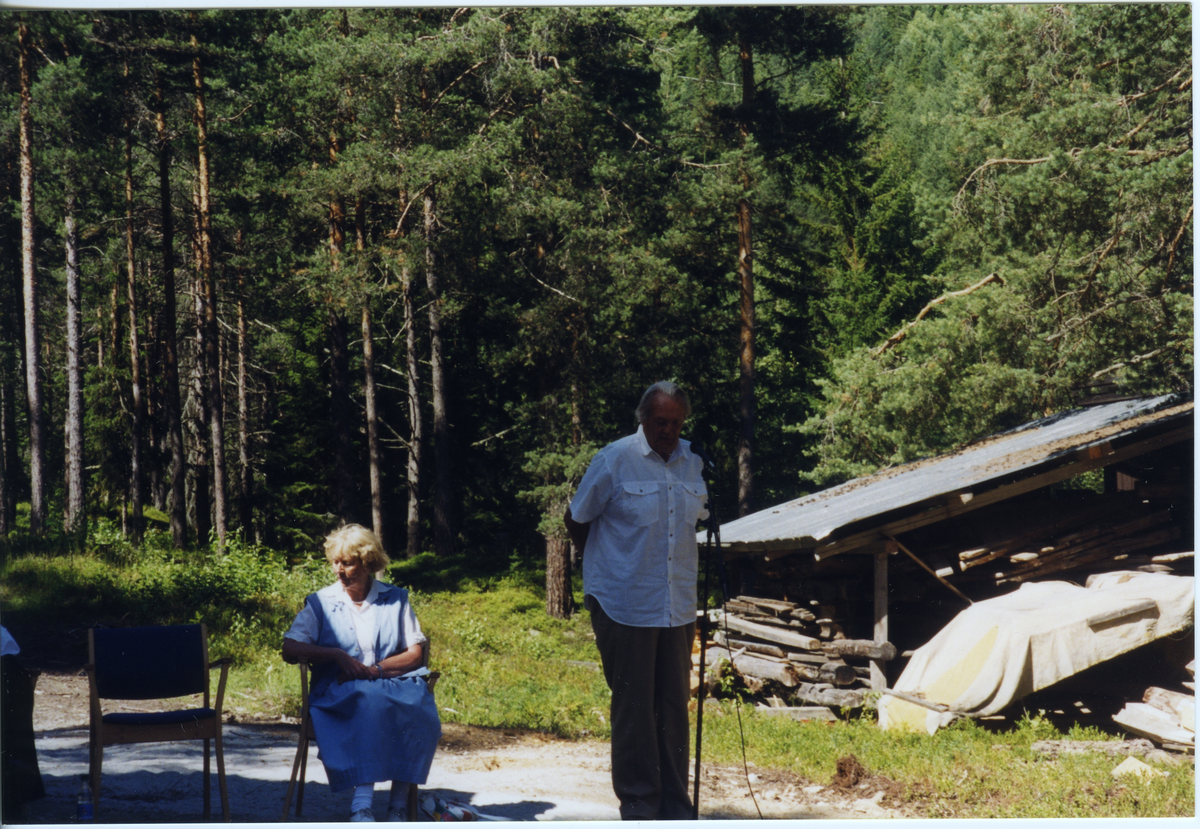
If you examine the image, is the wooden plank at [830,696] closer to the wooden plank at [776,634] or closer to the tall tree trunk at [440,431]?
the wooden plank at [776,634]

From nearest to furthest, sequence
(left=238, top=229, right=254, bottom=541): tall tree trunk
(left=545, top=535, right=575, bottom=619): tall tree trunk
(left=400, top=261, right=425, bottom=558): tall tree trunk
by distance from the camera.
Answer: (left=545, top=535, right=575, bottom=619): tall tree trunk, (left=400, top=261, right=425, bottom=558): tall tree trunk, (left=238, top=229, right=254, bottom=541): tall tree trunk

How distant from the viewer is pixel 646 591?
443 centimetres

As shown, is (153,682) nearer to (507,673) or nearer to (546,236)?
(507,673)

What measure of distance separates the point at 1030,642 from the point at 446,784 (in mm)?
4173

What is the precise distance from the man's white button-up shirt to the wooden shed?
3720 millimetres

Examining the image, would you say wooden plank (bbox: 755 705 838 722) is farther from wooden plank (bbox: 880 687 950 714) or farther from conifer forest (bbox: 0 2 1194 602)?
conifer forest (bbox: 0 2 1194 602)

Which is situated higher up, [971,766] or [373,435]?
[373,435]

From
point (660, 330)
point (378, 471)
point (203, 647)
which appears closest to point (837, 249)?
point (660, 330)

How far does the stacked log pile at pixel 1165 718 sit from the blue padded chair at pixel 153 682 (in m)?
5.99

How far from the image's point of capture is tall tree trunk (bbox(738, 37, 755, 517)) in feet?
58.7

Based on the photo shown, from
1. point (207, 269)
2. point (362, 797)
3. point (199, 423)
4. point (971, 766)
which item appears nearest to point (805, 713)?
point (971, 766)

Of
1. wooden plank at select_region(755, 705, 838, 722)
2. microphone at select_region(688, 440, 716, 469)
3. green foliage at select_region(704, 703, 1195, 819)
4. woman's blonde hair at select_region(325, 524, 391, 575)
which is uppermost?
microphone at select_region(688, 440, 716, 469)

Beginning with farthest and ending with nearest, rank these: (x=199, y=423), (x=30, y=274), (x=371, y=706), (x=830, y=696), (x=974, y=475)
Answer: (x=199, y=423)
(x=30, y=274)
(x=830, y=696)
(x=974, y=475)
(x=371, y=706)

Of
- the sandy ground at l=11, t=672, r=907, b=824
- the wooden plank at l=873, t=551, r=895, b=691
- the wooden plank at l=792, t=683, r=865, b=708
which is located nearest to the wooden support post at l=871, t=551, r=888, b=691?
the wooden plank at l=873, t=551, r=895, b=691
